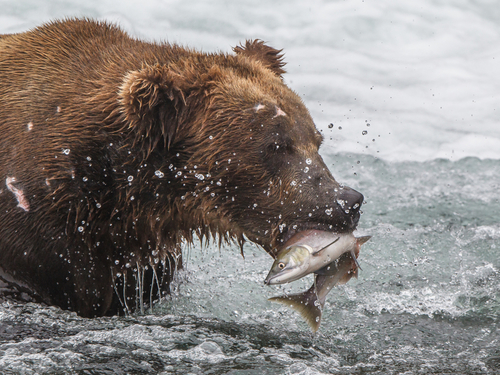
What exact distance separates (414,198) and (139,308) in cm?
416

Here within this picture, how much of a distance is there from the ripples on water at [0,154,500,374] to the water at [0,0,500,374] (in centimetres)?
1

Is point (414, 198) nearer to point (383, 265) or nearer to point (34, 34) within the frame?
point (383, 265)

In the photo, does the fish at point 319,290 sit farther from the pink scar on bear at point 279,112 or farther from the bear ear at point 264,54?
the bear ear at point 264,54

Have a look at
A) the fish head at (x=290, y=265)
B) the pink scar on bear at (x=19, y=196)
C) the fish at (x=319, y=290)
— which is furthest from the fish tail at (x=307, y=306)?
the pink scar on bear at (x=19, y=196)

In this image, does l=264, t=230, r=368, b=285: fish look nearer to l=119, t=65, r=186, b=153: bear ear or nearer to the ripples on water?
the ripples on water

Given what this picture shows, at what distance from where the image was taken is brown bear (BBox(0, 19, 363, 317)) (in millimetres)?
3738

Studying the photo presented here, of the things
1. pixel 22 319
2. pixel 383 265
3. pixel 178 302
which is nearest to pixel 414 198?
pixel 383 265

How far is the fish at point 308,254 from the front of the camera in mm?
3418

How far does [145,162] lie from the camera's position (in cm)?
381

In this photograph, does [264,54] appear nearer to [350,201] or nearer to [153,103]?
[153,103]

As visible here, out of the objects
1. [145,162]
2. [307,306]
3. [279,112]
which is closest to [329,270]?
[307,306]

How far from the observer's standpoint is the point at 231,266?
6.12 m

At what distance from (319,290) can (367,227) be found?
3321 millimetres

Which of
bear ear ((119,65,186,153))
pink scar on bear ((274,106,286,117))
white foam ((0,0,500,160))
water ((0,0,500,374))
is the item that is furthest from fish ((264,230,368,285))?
white foam ((0,0,500,160))
